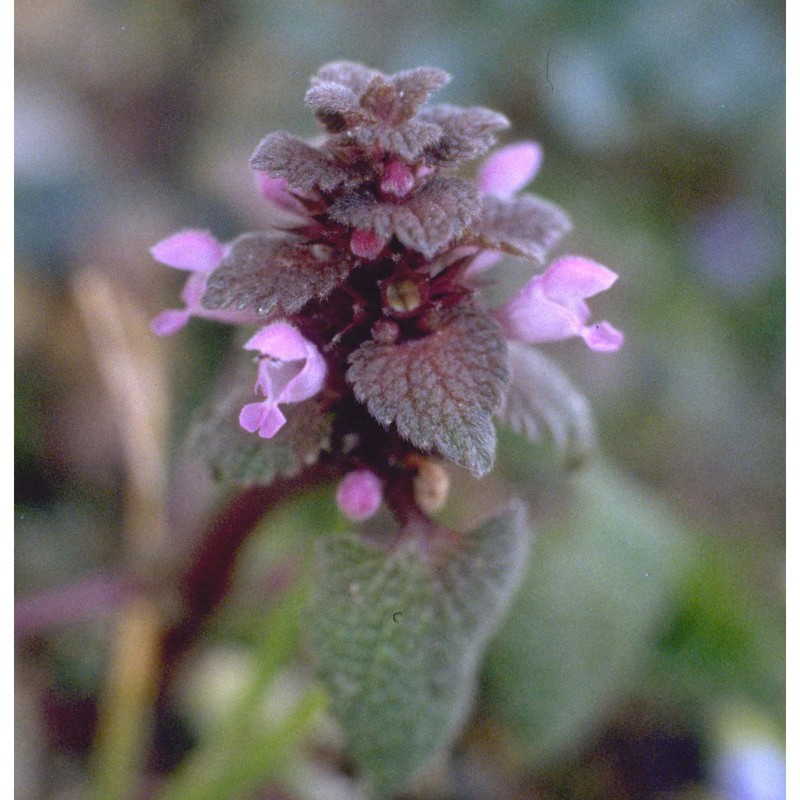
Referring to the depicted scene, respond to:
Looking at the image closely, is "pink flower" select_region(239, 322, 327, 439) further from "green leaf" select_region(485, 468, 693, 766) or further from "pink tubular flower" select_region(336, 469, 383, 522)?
"green leaf" select_region(485, 468, 693, 766)

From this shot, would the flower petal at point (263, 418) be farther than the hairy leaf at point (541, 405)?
No

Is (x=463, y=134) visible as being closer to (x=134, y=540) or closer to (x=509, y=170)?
(x=509, y=170)

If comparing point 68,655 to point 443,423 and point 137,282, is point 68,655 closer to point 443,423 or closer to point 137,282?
point 137,282

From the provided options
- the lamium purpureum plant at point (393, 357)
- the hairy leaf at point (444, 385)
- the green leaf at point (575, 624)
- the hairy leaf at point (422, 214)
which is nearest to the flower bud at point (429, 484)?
the lamium purpureum plant at point (393, 357)

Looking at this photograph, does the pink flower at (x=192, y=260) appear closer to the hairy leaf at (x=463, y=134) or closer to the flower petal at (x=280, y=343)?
the flower petal at (x=280, y=343)

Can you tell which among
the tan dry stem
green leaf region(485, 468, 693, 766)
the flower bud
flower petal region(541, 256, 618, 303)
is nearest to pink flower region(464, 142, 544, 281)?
flower petal region(541, 256, 618, 303)

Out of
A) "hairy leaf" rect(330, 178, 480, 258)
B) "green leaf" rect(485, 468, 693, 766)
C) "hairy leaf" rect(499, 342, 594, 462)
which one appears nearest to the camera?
"hairy leaf" rect(330, 178, 480, 258)
